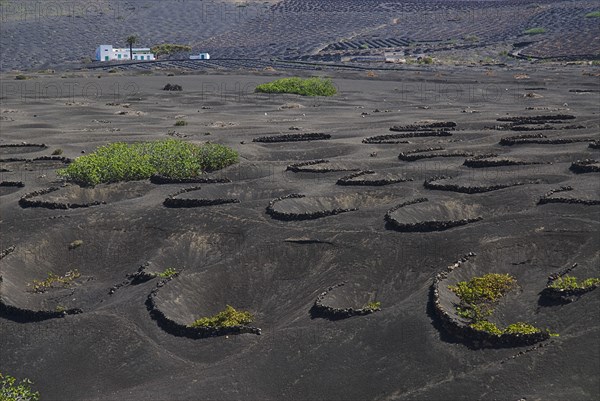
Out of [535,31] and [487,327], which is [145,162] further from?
[535,31]

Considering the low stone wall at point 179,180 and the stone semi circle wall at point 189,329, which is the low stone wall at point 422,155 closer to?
the low stone wall at point 179,180

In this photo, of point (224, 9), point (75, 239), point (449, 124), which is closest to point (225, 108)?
point (449, 124)

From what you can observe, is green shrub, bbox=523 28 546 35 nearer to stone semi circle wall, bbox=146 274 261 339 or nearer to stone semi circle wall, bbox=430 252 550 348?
stone semi circle wall, bbox=430 252 550 348

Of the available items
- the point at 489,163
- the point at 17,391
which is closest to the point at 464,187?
the point at 489,163

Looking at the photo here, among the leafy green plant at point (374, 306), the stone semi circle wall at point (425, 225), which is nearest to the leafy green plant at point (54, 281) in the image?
the leafy green plant at point (374, 306)

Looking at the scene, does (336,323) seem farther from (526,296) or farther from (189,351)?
(526,296)

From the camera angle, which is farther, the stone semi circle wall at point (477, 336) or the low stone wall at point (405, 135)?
the low stone wall at point (405, 135)
